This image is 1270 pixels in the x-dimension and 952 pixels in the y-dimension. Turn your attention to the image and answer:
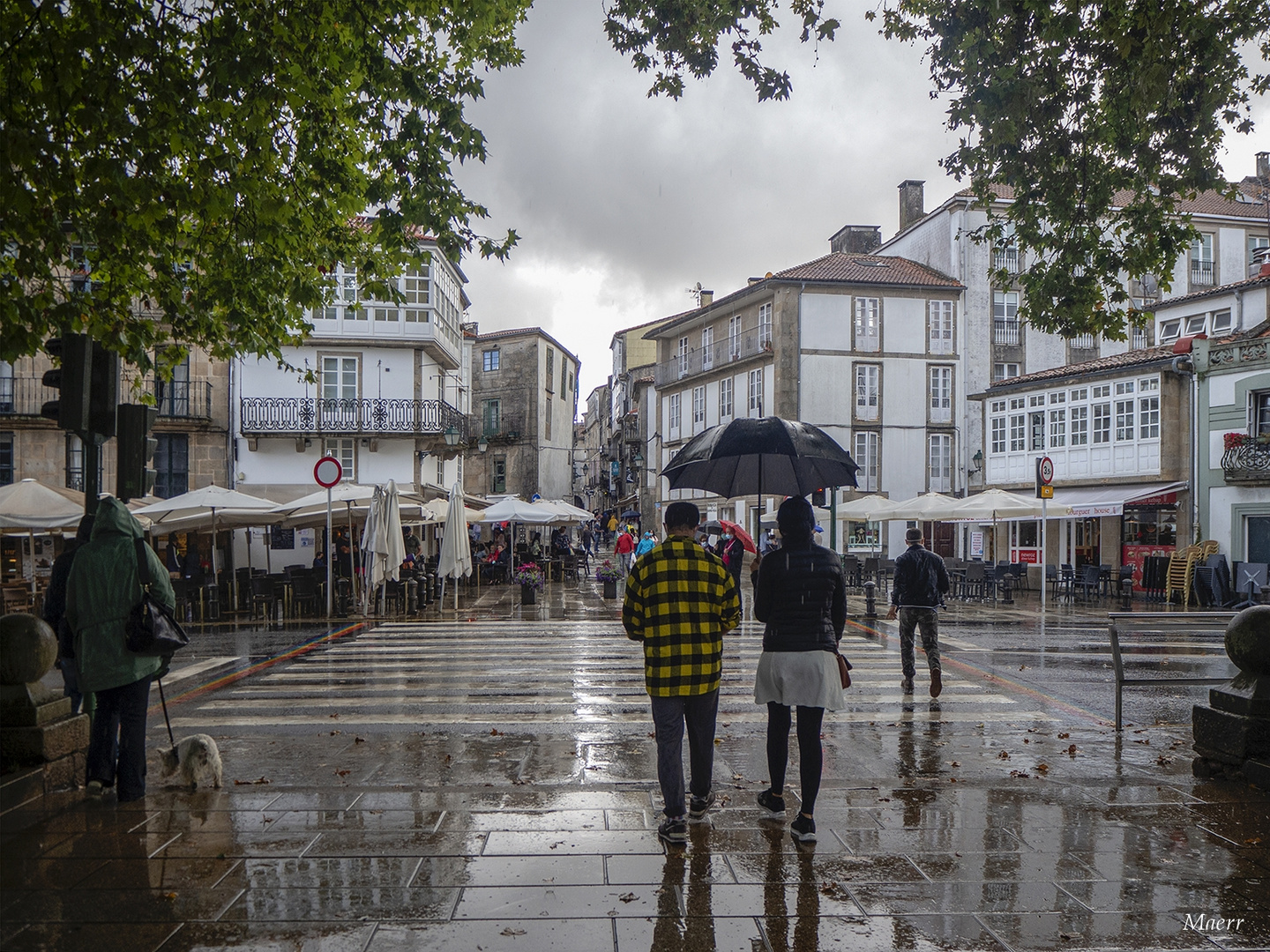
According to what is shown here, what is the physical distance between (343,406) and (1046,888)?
100 ft

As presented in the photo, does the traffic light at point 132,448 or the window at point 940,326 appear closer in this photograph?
the traffic light at point 132,448

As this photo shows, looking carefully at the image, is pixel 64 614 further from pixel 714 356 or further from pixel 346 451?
pixel 714 356

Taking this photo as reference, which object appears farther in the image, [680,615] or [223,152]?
[223,152]

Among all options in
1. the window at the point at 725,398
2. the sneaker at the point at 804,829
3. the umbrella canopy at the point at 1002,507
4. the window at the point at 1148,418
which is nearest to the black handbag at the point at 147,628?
the sneaker at the point at 804,829

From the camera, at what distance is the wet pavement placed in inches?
159

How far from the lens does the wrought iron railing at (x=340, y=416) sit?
31.6 metres

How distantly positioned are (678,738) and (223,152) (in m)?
5.86

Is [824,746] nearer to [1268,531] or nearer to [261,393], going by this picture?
[1268,531]

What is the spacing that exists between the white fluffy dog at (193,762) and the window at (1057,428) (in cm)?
3188

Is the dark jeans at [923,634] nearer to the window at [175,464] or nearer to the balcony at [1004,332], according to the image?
the window at [175,464]

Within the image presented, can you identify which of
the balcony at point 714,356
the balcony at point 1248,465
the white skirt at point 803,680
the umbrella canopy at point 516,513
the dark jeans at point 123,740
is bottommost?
the dark jeans at point 123,740

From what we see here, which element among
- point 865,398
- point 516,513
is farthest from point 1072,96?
point 865,398

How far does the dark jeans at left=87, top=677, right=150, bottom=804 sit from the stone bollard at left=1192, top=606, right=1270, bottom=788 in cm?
704

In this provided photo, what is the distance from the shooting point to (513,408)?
6253cm
